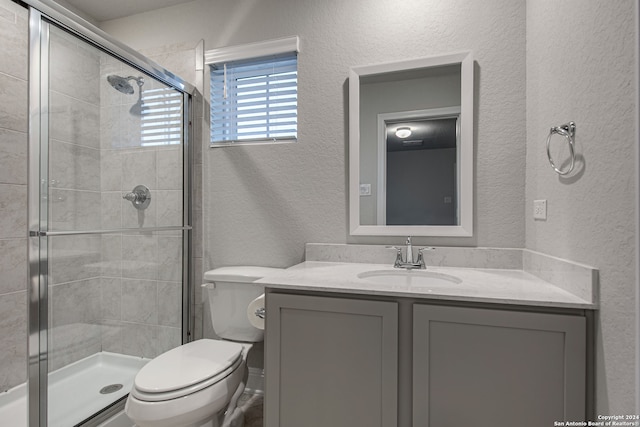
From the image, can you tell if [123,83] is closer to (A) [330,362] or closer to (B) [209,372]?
(B) [209,372]

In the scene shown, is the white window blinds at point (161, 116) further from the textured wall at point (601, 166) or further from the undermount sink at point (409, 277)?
the textured wall at point (601, 166)

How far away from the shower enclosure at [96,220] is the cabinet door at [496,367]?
1.49 m

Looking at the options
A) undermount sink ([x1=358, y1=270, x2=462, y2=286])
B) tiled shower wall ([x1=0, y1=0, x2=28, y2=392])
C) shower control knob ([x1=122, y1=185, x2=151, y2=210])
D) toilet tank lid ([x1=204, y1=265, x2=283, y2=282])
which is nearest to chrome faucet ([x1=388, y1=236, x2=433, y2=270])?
undermount sink ([x1=358, y1=270, x2=462, y2=286])

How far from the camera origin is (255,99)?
1.94 m

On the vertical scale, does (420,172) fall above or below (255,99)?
below

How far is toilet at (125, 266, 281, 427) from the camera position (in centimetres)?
117

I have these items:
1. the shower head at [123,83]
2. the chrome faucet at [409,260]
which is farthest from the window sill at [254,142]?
the chrome faucet at [409,260]

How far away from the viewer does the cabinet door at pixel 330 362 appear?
1106 mm

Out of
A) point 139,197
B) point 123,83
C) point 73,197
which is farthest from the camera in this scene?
point 139,197

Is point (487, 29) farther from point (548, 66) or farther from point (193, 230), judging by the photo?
point (193, 230)

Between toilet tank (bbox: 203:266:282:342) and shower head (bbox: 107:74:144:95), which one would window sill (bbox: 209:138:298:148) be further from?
toilet tank (bbox: 203:266:282:342)

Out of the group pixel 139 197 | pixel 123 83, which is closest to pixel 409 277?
pixel 139 197

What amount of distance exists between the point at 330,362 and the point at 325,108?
51.5 inches

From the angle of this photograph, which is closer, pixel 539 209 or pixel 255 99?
pixel 539 209
